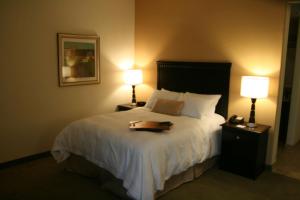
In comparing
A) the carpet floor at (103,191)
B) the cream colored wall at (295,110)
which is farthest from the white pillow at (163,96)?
the cream colored wall at (295,110)

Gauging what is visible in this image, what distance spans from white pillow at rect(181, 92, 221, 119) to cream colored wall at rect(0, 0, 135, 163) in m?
1.65

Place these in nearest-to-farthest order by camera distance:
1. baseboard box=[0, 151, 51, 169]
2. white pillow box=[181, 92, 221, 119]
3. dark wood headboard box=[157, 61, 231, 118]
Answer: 1. baseboard box=[0, 151, 51, 169]
2. white pillow box=[181, 92, 221, 119]
3. dark wood headboard box=[157, 61, 231, 118]

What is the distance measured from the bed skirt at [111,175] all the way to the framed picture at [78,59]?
1292mm

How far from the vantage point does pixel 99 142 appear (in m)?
3.01

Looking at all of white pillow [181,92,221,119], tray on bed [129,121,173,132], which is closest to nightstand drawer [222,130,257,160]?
white pillow [181,92,221,119]

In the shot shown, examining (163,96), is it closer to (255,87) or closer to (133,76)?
(133,76)

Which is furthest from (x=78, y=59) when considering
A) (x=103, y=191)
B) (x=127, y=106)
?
(x=103, y=191)

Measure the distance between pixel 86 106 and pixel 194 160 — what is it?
2.21m

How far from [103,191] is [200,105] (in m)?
1.74

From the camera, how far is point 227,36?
12.7 ft

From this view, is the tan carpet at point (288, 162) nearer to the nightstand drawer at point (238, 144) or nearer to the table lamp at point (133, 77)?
the nightstand drawer at point (238, 144)

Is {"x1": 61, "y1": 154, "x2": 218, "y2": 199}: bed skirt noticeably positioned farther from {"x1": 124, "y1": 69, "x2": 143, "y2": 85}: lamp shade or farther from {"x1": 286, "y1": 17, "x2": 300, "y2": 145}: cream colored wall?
{"x1": 124, "y1": 69, "x2": 143, "y2": 85}: lamp shade

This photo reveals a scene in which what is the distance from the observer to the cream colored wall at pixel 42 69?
11.4 ft

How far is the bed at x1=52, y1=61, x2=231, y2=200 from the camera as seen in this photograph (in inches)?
103
